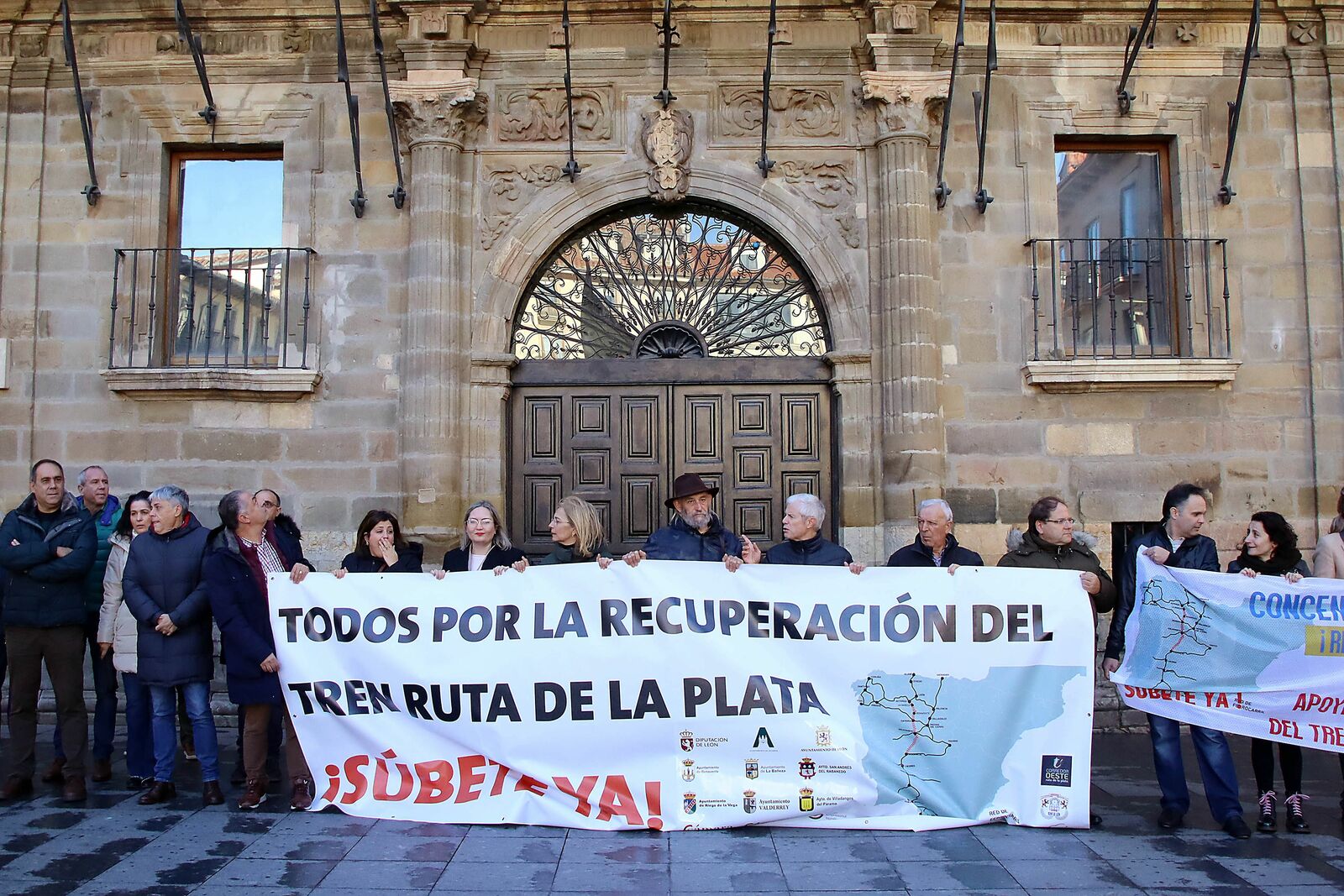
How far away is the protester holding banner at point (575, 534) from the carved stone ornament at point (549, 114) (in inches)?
154

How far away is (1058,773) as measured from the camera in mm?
5254

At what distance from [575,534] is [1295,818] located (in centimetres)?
398

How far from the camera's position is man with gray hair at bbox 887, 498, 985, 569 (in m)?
5.82

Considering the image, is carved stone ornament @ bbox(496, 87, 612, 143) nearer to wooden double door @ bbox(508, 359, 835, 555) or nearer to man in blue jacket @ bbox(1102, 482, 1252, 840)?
wooden double door @ bbox(508, 359, 835, 555)

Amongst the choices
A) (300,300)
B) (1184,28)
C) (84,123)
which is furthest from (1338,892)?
(84,123)

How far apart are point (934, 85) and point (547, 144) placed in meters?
3.12

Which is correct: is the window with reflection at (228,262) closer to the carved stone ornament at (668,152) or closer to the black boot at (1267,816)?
the carved stone ornament at (668,152)

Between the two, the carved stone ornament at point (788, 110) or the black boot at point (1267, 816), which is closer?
the black boot at point (1267, 816)

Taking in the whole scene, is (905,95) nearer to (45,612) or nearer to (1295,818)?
(1295,818)

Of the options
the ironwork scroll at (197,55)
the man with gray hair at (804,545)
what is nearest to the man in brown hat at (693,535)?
the man with gray hair at (804,545)

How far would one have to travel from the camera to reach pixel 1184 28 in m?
8.61

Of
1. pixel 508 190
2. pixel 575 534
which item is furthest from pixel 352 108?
pixel 575 534

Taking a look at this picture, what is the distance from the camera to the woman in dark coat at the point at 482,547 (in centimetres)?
598

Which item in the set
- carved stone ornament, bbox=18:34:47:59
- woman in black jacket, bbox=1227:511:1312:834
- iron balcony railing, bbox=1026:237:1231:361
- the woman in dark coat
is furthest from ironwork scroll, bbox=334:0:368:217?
woman in black jacket, bbox=1227:511:1312:834
